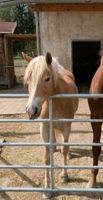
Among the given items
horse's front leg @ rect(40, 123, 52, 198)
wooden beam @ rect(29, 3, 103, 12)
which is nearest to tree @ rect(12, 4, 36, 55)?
wooden beam @ rect(29, 3, 103, 12)

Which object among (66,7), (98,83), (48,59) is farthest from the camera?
(66,7)

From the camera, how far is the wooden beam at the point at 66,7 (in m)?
10.1

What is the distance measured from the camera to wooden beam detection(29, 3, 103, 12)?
33.1 feet

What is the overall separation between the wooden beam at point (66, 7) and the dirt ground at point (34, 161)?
3.93 metres

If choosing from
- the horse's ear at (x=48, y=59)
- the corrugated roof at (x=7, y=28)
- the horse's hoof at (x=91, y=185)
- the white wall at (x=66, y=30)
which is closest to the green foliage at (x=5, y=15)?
the corrugated roof at (x=7, y=28)

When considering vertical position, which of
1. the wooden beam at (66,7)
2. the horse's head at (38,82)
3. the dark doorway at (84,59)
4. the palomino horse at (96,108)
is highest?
the wooden beam at (66,7)

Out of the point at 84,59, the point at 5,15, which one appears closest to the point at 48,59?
the point at 84,59

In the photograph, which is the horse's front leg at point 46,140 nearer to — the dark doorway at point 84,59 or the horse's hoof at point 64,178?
the horse's hoof at point 64,178

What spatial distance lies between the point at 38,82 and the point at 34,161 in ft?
7.34

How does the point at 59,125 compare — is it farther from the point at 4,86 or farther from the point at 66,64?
the point at 4,86

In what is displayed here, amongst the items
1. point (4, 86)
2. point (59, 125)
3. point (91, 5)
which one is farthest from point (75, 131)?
point (4, 86)

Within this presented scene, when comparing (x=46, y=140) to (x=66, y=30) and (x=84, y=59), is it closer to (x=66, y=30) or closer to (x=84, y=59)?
(x=66, y=30)

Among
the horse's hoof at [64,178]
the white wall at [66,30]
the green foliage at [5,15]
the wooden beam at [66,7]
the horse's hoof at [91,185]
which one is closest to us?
the horse's hoof at [91,185]

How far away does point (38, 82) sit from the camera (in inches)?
152
